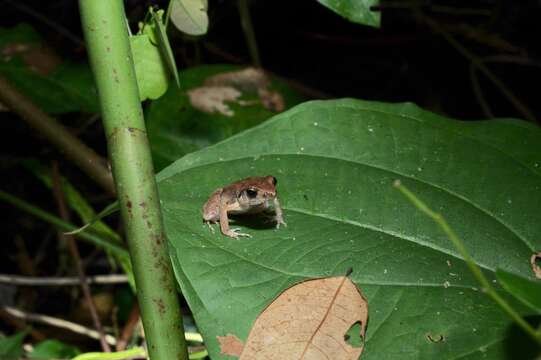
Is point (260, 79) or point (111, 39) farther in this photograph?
point (260, 79)

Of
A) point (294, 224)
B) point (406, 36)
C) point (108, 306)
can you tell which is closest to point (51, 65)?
point (108, 306)

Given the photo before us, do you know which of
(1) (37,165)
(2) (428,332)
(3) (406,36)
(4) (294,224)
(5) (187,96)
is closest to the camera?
(2) (428,332)

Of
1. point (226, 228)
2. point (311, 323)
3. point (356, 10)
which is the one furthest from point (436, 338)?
point (356, 10)

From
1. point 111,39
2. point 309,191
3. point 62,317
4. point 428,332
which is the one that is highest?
point 111,39

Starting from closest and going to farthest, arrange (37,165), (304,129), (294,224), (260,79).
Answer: (294,224) < (304,129) < (260,79) < (37,165)

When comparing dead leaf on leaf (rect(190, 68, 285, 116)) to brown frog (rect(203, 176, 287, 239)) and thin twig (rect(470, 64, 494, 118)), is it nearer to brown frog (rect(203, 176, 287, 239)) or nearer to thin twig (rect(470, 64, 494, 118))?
brown frog (rect(203, 176, 287, 239))

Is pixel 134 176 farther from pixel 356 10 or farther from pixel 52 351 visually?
pixel 52 351

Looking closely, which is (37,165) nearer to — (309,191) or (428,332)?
(309,191)
